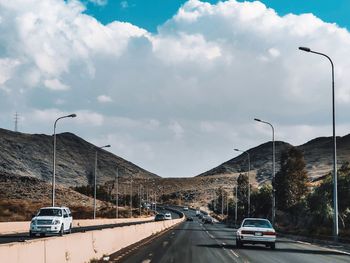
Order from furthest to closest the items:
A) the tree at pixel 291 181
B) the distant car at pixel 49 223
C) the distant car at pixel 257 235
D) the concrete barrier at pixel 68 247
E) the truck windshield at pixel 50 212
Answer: the tree at pixel 291 181, the truck windshield at pixel 50 212, the distant car at pixel 49 223, the distant car at pixel 257 235, the concrete barrier at pixel 68 247

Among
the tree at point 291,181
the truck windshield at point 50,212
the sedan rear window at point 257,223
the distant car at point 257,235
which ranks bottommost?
the distant car at point 257,235

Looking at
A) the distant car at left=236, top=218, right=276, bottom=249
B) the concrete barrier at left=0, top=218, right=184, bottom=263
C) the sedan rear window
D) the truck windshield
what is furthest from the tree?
the concrete barrier at left=0, top=218, right=184, bottom=263

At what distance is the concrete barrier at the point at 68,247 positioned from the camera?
1318cm

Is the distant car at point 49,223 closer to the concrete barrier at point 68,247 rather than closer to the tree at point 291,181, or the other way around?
the concrete barrier at point 68,247

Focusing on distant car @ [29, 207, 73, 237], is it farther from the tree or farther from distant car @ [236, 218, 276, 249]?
the tree

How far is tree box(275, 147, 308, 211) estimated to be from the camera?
341 feet

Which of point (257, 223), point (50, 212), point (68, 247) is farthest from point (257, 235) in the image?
point (68, 247)

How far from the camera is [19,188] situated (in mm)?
154125

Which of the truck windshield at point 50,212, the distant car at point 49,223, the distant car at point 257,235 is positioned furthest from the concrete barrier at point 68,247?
the truck windshield at point 50,212

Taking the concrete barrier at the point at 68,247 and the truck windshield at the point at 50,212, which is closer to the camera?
the concrete barrier at the point at 68,247

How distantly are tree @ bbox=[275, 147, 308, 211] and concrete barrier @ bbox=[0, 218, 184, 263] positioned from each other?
7216 centimetres

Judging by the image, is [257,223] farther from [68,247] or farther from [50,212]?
[68,247]

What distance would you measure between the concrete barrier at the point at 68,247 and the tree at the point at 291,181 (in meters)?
72.2

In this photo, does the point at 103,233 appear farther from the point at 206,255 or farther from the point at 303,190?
the point at 303,190
